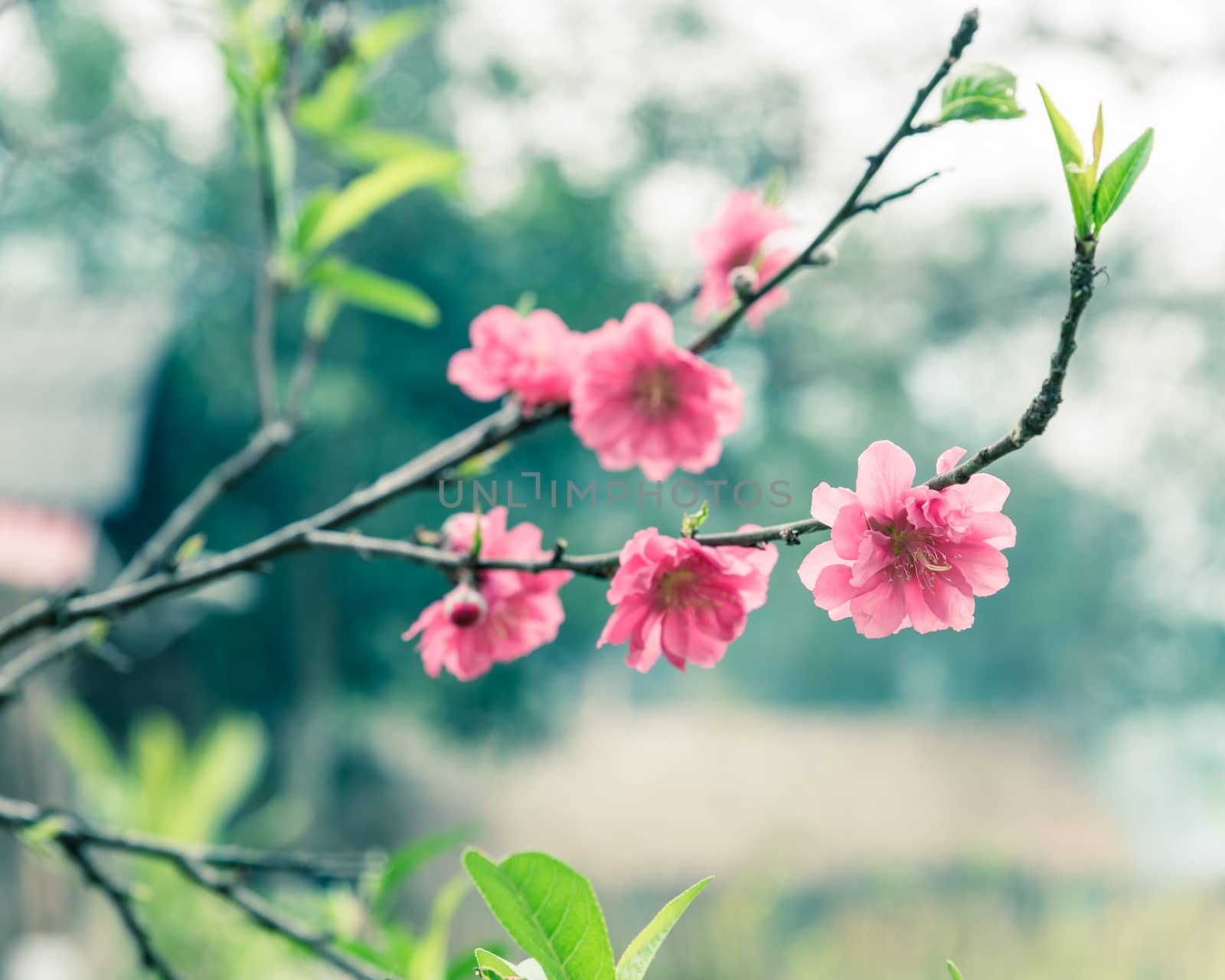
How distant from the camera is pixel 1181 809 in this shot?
3.32 metres

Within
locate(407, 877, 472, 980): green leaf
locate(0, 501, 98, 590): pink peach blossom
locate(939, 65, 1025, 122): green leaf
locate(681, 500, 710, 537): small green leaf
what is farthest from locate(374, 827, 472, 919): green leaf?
locate(0, 501, 98, 590): pink peach blossom

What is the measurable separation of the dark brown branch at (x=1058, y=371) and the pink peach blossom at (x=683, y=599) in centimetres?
8

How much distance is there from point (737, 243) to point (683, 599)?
222mm

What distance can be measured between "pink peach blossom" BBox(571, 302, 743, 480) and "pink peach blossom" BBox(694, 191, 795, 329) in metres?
0.08

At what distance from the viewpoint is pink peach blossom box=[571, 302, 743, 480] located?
342 millimetres

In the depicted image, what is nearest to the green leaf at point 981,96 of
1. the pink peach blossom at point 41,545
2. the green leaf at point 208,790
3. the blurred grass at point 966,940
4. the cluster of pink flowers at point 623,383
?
the cluster of pink flowers at point 623,383

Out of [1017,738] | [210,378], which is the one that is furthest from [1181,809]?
[210,378]

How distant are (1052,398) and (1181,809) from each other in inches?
150

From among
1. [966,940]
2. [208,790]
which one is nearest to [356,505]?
[208,790]

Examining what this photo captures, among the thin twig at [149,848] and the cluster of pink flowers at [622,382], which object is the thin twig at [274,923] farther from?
the cluster of pink flowers at [622,382]

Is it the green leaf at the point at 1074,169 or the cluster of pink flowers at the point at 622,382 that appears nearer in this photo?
the green leaf at the point at 1074,169

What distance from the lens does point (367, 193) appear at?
1.52ft

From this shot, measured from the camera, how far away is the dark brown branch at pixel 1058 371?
192 mm

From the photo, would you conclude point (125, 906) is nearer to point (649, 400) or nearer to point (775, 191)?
point (649, 400)
